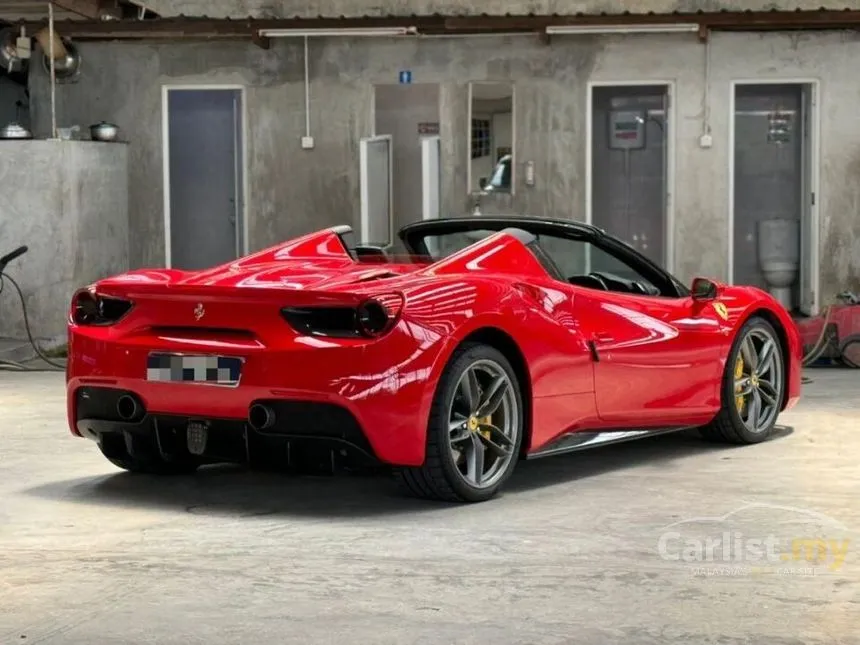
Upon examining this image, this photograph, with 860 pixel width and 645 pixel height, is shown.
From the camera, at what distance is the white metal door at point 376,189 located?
15695 millimetres

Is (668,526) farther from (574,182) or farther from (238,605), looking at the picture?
(574,182)

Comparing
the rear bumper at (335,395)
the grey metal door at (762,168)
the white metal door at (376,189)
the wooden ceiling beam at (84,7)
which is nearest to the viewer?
the rear bumper at (335,395)

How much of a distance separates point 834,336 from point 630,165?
5473 mm

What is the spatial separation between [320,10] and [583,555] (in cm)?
1242

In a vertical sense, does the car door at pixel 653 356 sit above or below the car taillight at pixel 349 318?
below

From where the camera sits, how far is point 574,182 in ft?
54.2

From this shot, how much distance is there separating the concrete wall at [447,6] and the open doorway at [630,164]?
929 mm

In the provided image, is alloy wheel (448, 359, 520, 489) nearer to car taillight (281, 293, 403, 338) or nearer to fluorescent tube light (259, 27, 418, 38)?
car taillight (281, 293, 403, 338)

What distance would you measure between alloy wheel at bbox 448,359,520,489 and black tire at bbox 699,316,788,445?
1724 millimetres

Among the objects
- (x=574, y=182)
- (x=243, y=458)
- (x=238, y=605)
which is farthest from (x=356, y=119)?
(x=238, y=605)

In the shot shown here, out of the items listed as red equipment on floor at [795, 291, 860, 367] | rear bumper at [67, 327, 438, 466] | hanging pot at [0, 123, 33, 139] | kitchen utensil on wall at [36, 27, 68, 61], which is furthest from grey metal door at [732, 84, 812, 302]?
rear bumper at [67, 327, 438, 466]

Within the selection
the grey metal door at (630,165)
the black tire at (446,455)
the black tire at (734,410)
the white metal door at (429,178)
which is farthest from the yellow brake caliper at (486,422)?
the grey metal door at (630,165)

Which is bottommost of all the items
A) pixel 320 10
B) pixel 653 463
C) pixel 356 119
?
pixel 653 463

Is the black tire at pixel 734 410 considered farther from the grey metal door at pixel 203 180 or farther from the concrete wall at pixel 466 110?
the grey metal door at pixel 203 180
